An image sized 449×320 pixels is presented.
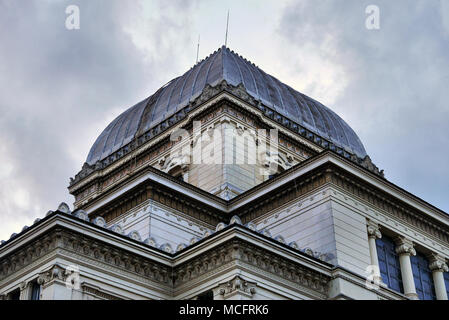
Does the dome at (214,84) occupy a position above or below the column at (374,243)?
above

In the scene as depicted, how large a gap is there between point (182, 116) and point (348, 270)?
59.7ft

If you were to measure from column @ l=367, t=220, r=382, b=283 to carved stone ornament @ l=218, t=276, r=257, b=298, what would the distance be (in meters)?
7.07

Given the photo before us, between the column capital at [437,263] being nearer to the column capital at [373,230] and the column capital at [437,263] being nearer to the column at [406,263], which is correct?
the column at [406,263]

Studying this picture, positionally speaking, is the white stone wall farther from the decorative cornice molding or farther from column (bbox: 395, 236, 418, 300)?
column (bbox: 395, 236, 418, 300)

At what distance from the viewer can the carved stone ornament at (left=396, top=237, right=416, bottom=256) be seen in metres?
35.0

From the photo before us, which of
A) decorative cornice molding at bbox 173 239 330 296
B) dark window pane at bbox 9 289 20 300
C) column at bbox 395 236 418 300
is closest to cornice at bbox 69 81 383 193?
column at bbox 395 236 418 300

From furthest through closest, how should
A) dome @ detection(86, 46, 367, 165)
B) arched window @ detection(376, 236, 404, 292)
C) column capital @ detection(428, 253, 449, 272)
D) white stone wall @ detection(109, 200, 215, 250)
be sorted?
dome @ detection(86, 46, 367, 165)
column capital @ detection(428, 253, 449, 272)
white stone wall @ detection(109, 200, 215, 250)
arched window @ detection(376, 236, 404, 292)

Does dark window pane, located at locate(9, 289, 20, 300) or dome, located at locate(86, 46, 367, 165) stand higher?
dome, located at locate(86, 46, 367, 165)

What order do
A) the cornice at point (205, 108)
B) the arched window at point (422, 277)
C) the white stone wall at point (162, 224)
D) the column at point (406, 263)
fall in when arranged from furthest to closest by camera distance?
1. the cornice at point (205, 108)
2. the arched window at point (422, 277)
3. the white stone wall at point (162, 224)
4. the column at point (406, 263)

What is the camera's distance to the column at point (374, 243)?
32750mm

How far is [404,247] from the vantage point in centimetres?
3503

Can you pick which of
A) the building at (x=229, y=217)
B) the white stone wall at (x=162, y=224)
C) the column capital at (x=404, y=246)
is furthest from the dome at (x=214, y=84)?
the column capital at (x=404, y=246)

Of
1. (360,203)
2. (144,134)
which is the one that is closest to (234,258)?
(360,203)
